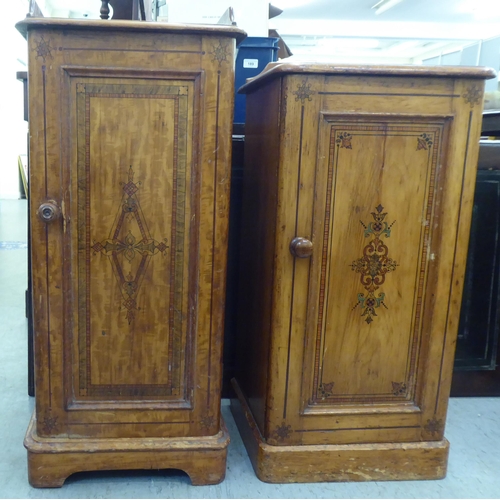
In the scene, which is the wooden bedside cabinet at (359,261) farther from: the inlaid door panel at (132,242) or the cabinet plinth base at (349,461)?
the inlaid door panel at (132,242)

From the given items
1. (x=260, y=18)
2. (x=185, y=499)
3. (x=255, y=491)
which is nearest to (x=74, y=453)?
(x=185, y=499)

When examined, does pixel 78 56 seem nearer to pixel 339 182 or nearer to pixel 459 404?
pixel 339 182

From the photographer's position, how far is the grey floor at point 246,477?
1.47 m

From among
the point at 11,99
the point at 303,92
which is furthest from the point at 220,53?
the point at 11,99

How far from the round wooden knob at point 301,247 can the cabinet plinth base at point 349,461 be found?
558mm

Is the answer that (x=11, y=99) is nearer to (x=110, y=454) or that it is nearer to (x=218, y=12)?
(x=218, y=12)

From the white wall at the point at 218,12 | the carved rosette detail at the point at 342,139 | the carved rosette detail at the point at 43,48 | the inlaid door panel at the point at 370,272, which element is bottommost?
the inlaid door panel at the point at 370,272

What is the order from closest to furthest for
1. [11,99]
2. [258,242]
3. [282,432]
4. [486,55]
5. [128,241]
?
1. [128,241]
2. [282,432]
3. [258,242]
4. [486,55]
5. [11,99]

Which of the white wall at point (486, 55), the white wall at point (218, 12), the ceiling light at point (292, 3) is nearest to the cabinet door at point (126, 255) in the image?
the white wall at point (218, 12)

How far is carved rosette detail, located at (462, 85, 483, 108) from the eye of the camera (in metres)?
1.38

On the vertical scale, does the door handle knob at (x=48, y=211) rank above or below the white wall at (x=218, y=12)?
below

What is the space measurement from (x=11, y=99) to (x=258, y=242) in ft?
29.7

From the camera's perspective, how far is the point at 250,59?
2.13 meters

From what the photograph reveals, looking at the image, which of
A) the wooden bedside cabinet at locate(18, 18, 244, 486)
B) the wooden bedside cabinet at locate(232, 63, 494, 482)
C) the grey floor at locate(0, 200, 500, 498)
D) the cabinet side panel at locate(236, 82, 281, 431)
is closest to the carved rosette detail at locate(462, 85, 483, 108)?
the wooden bedside cabinet at locate(232, 63, 494, 482)
